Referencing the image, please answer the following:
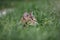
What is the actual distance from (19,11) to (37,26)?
0.71ft

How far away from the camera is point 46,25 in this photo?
2.36m

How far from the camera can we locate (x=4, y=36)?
2227 mm

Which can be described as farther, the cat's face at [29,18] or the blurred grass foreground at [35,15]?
the cat's face at [29,18]

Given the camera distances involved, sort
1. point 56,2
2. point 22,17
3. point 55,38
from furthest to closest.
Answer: point 22,17, point 56,2, point 55,38

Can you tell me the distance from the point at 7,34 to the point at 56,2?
435mm

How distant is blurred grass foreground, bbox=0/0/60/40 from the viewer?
2.19 metres

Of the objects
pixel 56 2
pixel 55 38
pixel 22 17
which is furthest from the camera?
pixel 22 17

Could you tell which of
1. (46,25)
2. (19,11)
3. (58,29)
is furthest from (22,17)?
(58,29)

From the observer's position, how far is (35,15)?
2.50 meters

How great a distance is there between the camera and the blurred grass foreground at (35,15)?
7.18 ft

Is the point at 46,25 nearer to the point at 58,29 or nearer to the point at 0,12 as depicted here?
the point at 58,29

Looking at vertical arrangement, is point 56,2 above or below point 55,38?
above

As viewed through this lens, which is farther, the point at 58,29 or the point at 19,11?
the point at 19,11

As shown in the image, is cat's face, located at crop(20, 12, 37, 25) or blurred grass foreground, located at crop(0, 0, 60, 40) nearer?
blurred grass foreground, located at crop(0, 0, 60, 40)
